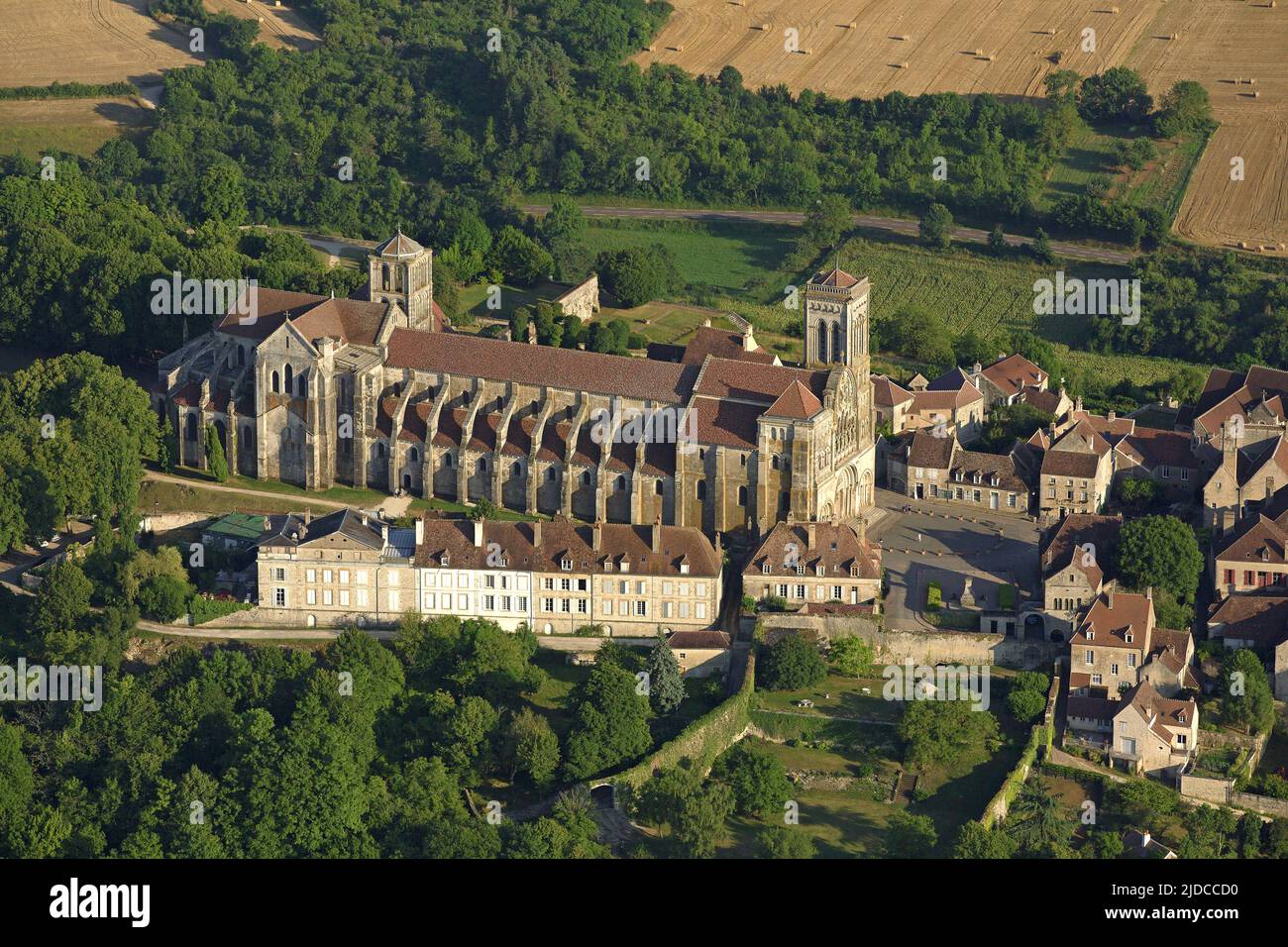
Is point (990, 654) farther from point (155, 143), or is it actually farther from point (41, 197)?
point (155, 143)

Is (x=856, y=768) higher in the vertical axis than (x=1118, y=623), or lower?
lower

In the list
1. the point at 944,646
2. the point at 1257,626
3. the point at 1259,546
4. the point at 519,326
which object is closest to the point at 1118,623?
the point at 1257,626

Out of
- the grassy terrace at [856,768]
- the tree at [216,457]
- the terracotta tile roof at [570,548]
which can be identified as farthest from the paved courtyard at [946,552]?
the tree at [216,457]

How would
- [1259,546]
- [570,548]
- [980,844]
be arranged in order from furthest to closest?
[1259,546] < [570,548] < [980,844]

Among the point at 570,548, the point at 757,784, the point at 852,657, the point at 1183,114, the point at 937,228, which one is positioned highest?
the point at 1183,114

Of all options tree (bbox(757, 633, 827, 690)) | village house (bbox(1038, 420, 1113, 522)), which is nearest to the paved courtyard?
village house (bbox(1038, 420, 1113, 522))

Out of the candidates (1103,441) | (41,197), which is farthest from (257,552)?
(41,197)

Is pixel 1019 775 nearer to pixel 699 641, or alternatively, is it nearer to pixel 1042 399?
pixel 699 641
